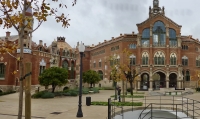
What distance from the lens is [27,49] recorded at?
34.9 metres

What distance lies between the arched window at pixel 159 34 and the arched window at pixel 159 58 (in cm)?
206

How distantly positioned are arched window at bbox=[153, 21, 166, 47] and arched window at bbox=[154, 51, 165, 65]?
206 cm

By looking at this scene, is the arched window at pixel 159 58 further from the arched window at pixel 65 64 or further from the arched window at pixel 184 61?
the arched window at pixel 65 64

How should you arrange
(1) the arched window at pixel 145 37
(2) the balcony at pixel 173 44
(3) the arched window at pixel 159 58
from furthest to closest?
(1) the arched window at pixel 145 37
(2) the balcony at pixel 173 44
(3) the arched window at pixel 159 58

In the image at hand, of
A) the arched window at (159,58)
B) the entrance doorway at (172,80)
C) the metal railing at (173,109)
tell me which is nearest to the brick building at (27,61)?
the metal railing at (173,109)

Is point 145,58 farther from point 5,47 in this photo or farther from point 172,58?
point 5,47

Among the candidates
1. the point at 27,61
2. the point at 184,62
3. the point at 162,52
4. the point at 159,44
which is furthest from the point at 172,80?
the point at 27,61

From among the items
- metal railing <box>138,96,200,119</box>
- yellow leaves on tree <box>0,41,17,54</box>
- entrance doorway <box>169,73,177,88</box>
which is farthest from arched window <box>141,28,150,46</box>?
yellow leaves on tree <box>0,41,17,54</box>

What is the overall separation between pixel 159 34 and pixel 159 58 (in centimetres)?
562

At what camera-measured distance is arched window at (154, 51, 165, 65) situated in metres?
49.6

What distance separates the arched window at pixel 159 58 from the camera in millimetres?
49594

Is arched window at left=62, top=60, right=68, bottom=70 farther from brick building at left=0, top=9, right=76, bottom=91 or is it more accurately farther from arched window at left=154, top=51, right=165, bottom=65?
arched window at left=154, top=51, right=165, bottom=65

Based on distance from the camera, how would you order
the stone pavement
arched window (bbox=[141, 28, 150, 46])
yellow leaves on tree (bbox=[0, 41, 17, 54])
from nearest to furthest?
yellow leaves on tree (bbox=[0, 41, 17, 54]) → the stone pavement → arched window (bbox=[141, 28, 150, 46])

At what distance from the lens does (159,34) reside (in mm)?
A: 50156
